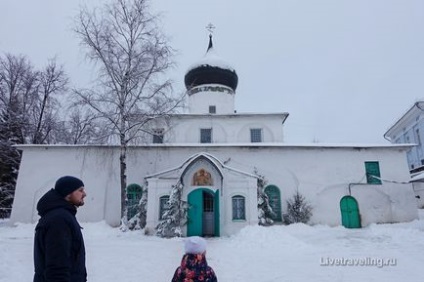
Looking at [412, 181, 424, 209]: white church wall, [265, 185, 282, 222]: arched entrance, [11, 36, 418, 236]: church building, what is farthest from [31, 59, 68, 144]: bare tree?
[412, 181, 424, 209]: white church wall

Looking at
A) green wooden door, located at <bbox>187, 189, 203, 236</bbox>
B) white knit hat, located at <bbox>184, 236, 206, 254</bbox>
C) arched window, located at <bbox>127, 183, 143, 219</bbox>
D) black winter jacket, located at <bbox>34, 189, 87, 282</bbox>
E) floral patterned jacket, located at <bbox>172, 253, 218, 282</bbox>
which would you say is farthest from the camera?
arched window, located at <bbox>127, 183, 143, 219</bbox>

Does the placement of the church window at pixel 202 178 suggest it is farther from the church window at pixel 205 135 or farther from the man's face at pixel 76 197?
the man's face at pixel 76 197

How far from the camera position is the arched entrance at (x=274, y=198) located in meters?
17.2

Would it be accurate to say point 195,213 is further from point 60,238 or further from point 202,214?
point 60,238

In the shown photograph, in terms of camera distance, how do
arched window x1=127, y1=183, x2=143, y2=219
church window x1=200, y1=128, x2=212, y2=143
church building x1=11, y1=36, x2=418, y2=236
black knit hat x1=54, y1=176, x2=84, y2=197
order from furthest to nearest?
church window x1=200, y1=128, x2=212, y2=143
church building x1=11, y1=36, x2=418, y2=236
arched window x1=127, y1=183, x2=143, y2=219
black knit hat x1=54, y1=176, x2=84, y2=197

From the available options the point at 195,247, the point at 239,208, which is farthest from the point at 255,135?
the point at 195,247

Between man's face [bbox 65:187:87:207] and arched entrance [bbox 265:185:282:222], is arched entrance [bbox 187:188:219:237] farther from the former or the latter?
man's face [bbox 65:187:87:207]

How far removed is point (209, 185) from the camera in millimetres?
15203

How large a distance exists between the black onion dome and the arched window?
9.02 m

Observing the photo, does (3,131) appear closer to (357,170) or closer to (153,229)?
(153,229)

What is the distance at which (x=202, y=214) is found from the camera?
600 inches

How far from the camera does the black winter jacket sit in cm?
241

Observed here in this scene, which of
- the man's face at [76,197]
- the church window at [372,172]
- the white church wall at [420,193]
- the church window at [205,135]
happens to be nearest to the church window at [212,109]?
the church window at [205,135]

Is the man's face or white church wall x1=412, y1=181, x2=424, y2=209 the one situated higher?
white church wall x1=412, y1=181, x2=424, y2=209
